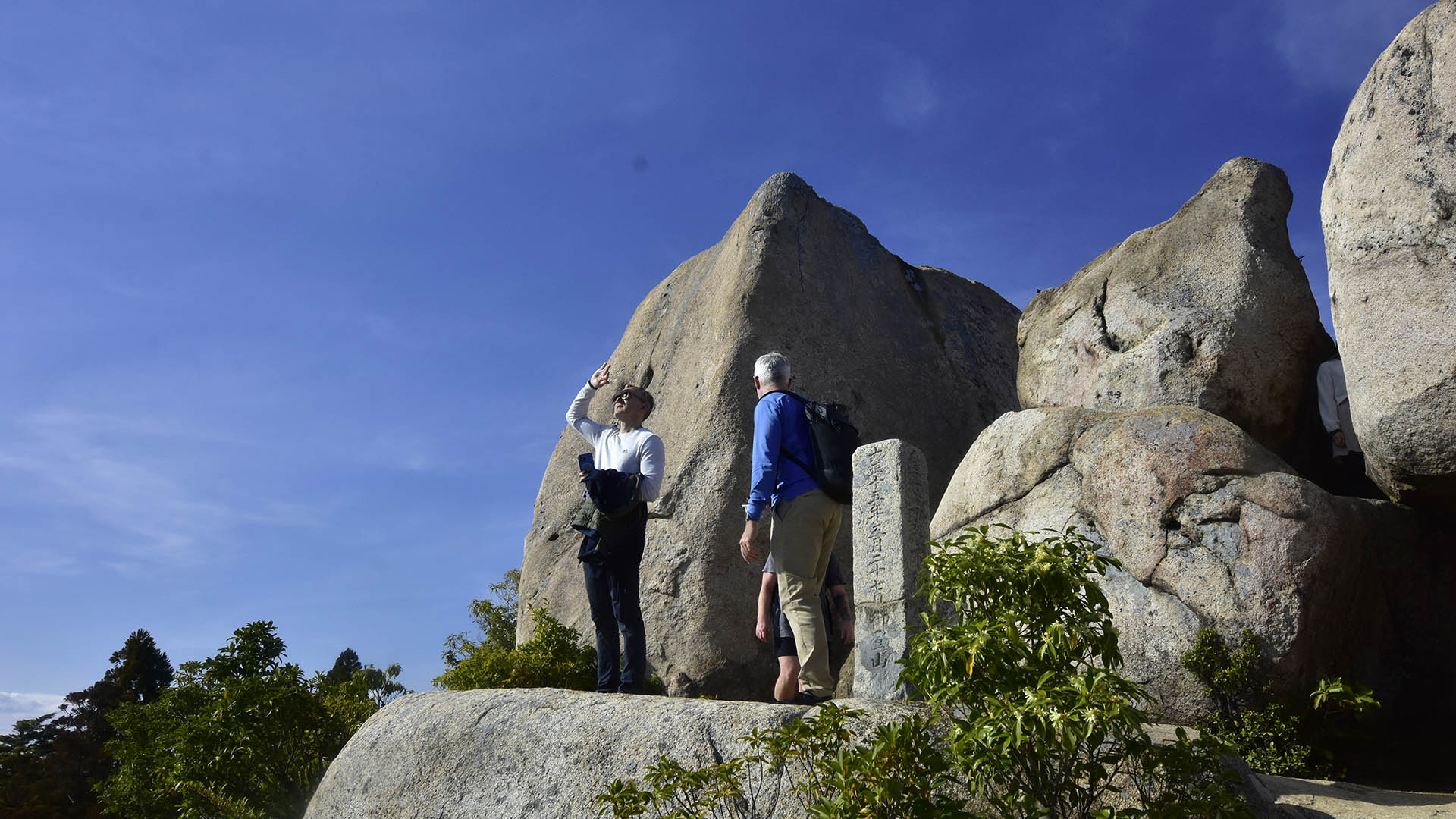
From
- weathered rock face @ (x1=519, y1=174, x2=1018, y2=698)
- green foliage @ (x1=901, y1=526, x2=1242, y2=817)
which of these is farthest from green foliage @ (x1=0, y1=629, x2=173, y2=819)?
green foliage @ (x1=901, y1=526, x2=1242, y2=817)

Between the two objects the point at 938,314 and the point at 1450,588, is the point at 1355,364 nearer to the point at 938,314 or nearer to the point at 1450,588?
the point at 1450,588

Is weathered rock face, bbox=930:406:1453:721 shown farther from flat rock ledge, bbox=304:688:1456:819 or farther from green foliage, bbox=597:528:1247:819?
green foliage, bbox=597:528:1247:819

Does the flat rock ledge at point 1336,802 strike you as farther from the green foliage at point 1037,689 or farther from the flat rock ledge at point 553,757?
the green foliage at point 1037,689

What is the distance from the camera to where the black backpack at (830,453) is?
667 centimetres

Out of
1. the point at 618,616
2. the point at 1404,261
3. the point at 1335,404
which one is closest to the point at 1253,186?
the point at 1335,404

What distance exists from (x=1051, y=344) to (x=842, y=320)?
232cm

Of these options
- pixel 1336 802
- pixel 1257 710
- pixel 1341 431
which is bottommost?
pixel 1336 802

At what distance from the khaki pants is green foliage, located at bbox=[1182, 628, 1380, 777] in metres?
2.78

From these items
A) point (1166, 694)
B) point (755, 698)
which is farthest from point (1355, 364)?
point (755, 698)

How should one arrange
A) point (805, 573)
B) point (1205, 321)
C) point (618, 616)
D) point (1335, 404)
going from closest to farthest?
point (805, 573), point (618, 616), point (1335, 404), point (1205, 321)

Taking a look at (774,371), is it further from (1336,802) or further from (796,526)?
(1336,802)

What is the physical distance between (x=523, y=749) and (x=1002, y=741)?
118 inches

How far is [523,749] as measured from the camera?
6117 millimetres

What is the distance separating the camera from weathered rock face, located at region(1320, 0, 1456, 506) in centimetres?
755
